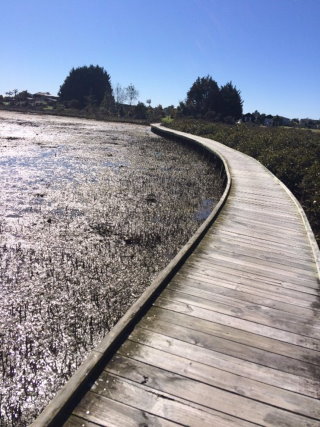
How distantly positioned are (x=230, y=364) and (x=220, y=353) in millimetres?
147

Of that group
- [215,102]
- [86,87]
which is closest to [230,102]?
[215,102]

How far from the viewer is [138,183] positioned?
41.9ft

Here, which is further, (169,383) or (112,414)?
(169,383)

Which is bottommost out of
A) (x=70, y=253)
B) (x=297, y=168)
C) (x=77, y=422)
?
(x=70, y=253)

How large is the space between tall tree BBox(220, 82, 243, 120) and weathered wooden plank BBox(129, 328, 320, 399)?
66762mm

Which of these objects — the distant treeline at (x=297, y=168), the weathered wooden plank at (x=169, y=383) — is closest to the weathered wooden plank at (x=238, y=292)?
the weathered wooden plank at (x=169, y=383)

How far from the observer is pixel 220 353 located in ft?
10.3

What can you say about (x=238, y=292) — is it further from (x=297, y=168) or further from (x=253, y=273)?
(x=297, y=168)

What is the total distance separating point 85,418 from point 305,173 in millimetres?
12048

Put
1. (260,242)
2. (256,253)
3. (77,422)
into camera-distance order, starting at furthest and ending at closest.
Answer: (260,242), (256,253), (77,422)

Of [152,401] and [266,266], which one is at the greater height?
[266,266]

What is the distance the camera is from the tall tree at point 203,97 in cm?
6712

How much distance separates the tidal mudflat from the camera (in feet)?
12.3

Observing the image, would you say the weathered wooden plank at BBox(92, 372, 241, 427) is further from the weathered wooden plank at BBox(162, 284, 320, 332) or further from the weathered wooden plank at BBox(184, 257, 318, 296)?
the weathered wooden plank at BBox(184, 257, 318, 296)
